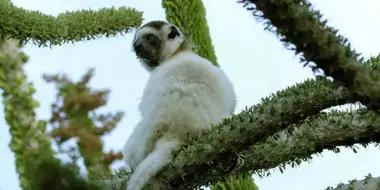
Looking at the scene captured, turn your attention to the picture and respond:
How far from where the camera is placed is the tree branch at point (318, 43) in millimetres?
1163

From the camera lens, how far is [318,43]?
1.21 m

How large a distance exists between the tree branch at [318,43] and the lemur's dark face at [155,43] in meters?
3.79

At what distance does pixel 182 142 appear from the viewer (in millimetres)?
3650

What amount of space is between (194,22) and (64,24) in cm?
117

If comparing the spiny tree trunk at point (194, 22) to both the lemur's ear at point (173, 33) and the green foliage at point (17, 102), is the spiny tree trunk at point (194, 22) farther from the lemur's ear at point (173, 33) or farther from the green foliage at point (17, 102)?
the green foliage at point (17, 102)

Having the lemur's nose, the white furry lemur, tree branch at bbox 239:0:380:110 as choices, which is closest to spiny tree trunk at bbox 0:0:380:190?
tree branch at bbox 239:0:380:110

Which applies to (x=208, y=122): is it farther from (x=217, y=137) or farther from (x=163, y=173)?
(x=217, y=137)

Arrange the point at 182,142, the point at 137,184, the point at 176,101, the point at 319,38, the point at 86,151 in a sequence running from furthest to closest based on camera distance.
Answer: the point at 86,151 → the point at 176,101 → the point at 182,142 → the point at 137,184 → the point at 319,38

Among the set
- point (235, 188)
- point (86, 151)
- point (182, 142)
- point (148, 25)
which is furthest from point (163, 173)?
point (86, 151)

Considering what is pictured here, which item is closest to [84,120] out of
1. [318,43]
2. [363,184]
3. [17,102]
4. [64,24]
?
[17,102]

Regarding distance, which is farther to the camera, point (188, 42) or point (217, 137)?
point (188, 42)

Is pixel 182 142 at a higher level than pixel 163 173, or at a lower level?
higher

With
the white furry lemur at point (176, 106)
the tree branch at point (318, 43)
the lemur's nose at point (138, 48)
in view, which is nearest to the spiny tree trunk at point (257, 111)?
the tree branch at point (318, 43)

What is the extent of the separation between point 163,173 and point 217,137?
56 cm
